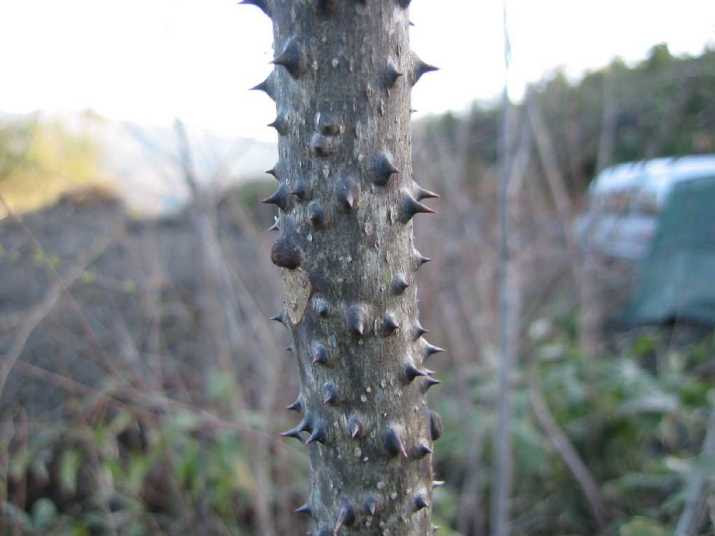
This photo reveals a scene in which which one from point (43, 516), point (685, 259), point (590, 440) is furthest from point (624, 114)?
point (43, 516)

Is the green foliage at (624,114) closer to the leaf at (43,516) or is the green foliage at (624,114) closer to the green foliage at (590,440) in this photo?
the green foliage at (590,440)

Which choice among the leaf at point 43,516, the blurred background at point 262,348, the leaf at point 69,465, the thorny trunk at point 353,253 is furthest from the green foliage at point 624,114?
the leaf at point 43,516

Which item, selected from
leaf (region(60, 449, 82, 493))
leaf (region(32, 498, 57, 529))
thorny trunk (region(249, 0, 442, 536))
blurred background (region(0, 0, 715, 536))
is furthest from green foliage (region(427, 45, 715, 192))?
leaf (region(32, 498, 57, 529))

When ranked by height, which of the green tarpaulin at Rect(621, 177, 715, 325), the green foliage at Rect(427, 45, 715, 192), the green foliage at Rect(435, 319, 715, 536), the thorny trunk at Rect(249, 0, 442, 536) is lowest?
the green foliage at Rect(435, 319, 715, 536)

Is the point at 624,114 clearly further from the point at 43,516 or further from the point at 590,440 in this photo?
the point at 43,516

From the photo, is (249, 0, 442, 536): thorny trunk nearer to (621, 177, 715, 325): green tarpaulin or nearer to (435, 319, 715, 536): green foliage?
(435, 319, 715, 536): green foliage

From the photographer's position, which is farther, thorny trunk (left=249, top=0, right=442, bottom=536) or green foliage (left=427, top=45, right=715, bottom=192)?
green foliage (left=427, top=45, right=715, bottom=192)
